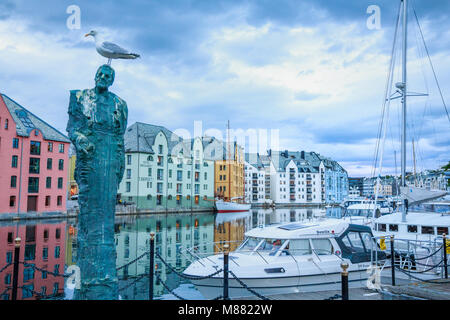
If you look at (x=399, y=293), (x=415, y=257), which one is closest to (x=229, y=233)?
(x=415, y=257)

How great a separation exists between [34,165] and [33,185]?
2910mm

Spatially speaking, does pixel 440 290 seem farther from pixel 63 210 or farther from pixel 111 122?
pixel 63 210

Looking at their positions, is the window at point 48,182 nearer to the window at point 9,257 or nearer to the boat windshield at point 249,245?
the window at point 9,257

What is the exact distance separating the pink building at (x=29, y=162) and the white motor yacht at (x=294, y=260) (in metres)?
41.7

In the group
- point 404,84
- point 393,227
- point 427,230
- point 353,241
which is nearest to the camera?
point 353,241

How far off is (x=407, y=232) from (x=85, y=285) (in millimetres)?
18306

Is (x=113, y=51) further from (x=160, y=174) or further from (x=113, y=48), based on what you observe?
(x=160, y=174)

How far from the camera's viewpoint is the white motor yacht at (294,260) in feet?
43.2

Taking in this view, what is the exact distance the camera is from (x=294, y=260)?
1373cm

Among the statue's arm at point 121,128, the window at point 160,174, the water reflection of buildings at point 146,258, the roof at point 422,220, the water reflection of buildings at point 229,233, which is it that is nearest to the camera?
the statue's arm at point 121,128

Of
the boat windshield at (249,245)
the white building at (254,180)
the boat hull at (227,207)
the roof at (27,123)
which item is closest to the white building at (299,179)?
the white building at (254,180)

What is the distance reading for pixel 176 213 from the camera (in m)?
69.1

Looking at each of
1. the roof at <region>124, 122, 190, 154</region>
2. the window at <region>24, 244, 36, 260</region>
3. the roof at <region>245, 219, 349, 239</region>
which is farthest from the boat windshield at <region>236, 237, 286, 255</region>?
the roof at <region>124, 122, 190, 154</region>

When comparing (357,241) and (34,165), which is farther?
(34,165)
